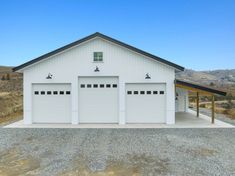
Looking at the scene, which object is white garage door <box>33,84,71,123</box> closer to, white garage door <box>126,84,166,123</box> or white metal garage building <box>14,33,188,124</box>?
white metal garage building <box>14,33,188,124</box>

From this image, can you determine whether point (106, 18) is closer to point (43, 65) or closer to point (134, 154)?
point (43, 65)

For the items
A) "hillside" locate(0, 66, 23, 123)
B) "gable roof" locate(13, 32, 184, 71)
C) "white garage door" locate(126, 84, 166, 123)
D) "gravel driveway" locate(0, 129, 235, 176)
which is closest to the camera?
"gravel driveway" locate(0, 129, 235, 176)

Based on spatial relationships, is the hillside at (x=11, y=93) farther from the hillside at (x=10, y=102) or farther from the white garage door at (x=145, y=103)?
the white garage door at (x=145, y=103)

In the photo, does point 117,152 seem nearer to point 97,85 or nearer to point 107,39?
point 97,85

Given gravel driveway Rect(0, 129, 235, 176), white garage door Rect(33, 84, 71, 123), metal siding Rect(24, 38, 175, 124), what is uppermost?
metal siding Rect(24, 38, 175, 124)

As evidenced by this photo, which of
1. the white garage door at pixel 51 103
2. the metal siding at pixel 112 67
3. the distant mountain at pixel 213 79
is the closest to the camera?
the metal siding at pixel 112 67

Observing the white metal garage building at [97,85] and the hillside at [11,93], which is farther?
the hillside at [11,93]

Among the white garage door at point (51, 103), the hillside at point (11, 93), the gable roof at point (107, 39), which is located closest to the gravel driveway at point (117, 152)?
the white garage door at point (51, 103)

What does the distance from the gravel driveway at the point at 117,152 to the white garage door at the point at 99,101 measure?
6.90 feet

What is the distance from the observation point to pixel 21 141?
30.6 ft

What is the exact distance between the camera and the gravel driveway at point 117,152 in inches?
242

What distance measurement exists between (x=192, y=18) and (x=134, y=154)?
23.8 m

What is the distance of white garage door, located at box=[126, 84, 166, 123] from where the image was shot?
44.0 feet

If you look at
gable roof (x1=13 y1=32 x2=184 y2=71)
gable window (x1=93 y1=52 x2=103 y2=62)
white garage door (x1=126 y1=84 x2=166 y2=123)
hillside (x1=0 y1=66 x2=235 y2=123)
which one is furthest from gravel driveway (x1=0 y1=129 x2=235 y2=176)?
hillside (x1=0 y1=66 x2=235 y2=123)
